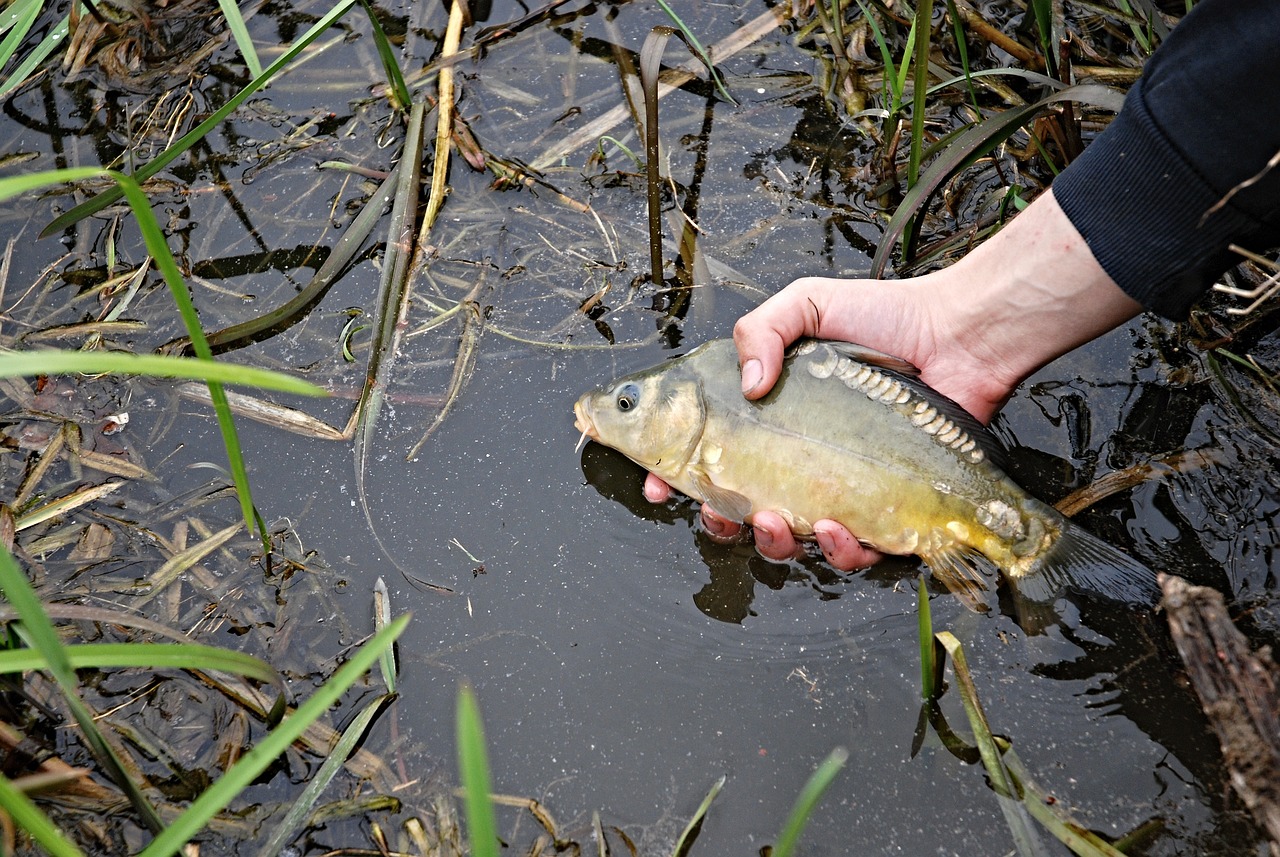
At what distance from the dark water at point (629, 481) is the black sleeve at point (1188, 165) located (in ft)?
1.97

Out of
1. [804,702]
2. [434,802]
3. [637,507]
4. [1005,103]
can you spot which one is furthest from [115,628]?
[1005,103]

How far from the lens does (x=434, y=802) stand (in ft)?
8.17

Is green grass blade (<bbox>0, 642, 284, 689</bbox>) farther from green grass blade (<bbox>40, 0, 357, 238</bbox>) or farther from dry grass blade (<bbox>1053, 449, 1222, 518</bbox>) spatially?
dry grass blade (<bbox>1053, 449, 1222, 518</bbox>)

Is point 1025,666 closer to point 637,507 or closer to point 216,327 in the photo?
point 637,507

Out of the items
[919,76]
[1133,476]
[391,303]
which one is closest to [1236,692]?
[1133,476]

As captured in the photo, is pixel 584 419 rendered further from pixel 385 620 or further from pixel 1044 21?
pixel 1044 21

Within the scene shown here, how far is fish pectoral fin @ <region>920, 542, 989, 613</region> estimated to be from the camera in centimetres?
282

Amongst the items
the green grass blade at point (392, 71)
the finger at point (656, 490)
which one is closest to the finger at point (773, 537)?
the finger at point (656, 490)

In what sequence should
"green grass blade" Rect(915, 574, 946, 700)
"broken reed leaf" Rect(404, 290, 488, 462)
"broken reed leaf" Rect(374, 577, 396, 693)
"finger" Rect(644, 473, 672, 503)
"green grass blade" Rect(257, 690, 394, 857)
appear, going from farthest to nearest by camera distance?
"broken reed leaf" Rect(404, 290, 488, 462) < "finger" Rect(644, 473, 672, 503) < "broken reed leaf" Rect(374, 577, 396, 693) < "green grass blade" Rect(257, 690, 394, 857) < "green grass blade" Rect(915, 574, 946, 700)

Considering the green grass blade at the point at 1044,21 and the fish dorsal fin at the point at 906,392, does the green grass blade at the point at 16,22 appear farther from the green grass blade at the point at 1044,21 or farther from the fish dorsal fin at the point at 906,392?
the green grass blade at the point at 1044,21

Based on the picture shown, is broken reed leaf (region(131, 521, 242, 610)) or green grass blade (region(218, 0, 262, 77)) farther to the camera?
green grass blade (region(218, 0, 262, 77))

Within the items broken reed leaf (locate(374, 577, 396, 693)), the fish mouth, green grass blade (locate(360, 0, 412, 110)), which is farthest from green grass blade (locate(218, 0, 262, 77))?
broken reed leaf (locate(374, 577, 396, 693))

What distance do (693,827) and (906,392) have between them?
4.38 ft

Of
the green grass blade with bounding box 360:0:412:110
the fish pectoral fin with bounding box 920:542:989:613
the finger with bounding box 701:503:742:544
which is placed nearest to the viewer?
the fish pectoral fin with bounding box 920:542:989:613
